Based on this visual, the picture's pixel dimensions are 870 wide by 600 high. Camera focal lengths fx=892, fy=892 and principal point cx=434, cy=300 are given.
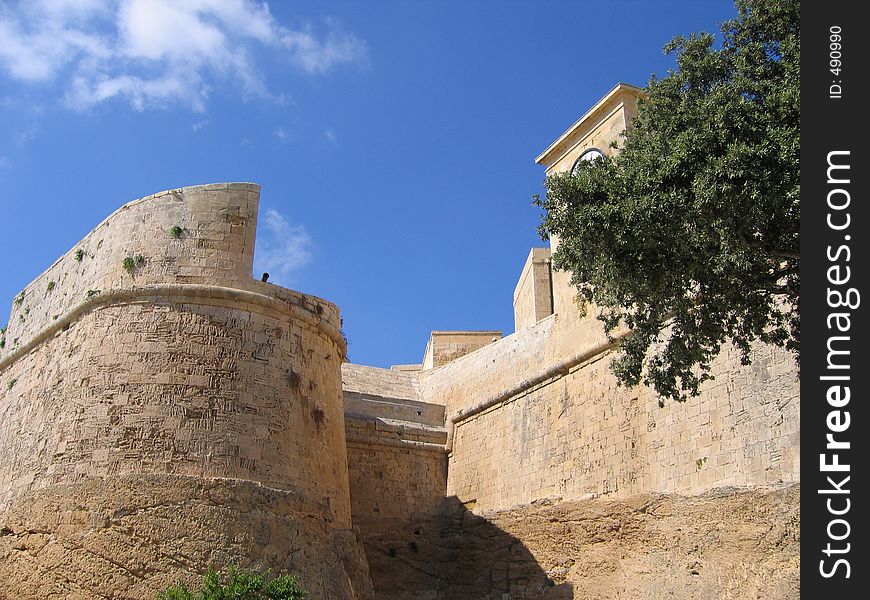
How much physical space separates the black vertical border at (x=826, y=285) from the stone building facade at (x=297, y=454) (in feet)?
11.9

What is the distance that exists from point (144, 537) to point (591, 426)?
6.43 metres

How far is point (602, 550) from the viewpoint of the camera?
12.1m

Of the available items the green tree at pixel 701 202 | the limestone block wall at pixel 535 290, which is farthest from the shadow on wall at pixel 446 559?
the green tree at pixel 701 202

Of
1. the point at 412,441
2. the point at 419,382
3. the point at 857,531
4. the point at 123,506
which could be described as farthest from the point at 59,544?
the point at 419,382

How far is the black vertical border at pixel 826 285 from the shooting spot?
6.11 metres

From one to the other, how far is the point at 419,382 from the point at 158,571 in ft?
30.2

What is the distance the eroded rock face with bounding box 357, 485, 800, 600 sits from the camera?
9875mm

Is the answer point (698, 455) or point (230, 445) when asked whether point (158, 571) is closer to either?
point (230, 445)

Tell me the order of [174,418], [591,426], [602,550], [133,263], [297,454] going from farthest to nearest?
[591,426]
[602,550]
[133,263]
[297,454]
[174,418]

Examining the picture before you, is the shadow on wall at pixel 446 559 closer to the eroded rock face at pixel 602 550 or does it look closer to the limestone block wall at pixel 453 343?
the eroded rock face at pixel 602 550

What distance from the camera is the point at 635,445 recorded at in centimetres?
1220

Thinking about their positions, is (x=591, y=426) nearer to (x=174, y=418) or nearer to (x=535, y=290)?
(x=535, y=290)

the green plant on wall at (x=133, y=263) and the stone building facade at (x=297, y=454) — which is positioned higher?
the green plant on wall at (x=133, y=263)

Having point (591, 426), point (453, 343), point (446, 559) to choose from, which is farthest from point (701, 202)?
point (453, 343)
